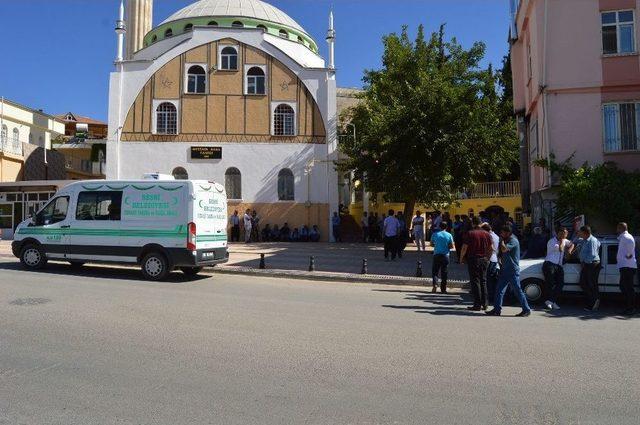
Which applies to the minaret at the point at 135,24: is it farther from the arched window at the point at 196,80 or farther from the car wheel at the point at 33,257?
the car wheel at the point at 33,257

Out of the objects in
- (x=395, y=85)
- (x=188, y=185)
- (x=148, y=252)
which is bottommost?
(x=148, y=252)

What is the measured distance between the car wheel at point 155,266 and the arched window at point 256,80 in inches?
721

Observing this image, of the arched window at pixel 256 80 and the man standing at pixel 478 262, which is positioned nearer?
the man standing at pixel 478 262

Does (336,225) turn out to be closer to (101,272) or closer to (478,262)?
(101,272)

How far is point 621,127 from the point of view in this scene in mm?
15945

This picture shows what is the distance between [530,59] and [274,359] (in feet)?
54.1

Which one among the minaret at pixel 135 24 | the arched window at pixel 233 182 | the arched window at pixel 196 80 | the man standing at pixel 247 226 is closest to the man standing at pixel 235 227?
the man standing at pixel 247 226

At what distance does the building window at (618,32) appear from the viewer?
52.0 feet

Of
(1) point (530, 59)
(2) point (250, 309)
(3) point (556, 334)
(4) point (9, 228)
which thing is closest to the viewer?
(3) point (556, 334)

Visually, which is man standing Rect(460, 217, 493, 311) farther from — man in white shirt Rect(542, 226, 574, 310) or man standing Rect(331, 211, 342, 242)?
man standing Rect(331, 211, 342, 242)

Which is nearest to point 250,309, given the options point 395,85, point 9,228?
point 395,85

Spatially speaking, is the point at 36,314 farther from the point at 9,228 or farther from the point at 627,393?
the point at 9,228

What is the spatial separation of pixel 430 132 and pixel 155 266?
1362 cm

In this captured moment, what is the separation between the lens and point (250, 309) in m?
9.27
